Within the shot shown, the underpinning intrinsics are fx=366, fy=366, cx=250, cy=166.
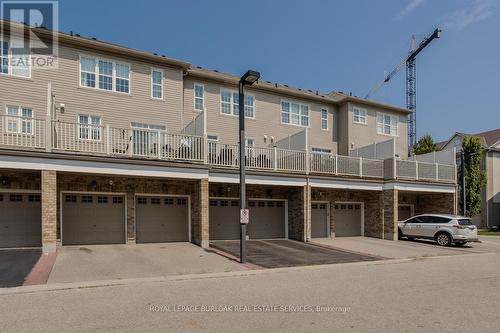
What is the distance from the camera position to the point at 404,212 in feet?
80.9

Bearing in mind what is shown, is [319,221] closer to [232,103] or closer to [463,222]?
[463,222]

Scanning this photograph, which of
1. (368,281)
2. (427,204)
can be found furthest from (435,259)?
(427,204)

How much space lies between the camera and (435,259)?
46.8ft

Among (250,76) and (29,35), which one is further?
(29,35)

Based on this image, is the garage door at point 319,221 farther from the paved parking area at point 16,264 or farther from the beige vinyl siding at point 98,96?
the paved parking area at point 16,264

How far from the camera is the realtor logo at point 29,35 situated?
14.9m

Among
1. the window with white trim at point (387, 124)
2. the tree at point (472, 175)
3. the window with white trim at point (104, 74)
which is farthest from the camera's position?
the tree at point (472, 175)

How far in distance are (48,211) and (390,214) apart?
16527mm

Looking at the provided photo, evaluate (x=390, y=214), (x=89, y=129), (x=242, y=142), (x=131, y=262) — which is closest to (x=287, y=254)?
(x=242, y=142)

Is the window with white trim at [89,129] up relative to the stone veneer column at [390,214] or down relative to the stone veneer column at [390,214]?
up

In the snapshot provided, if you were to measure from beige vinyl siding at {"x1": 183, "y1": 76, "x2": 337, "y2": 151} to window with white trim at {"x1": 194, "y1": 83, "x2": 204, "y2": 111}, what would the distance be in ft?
0.56

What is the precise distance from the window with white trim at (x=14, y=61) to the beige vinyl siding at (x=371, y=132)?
17782 mm

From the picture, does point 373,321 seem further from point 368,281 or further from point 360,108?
point 360,108

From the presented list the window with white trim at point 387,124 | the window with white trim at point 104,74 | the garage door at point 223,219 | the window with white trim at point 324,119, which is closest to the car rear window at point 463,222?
the window with white trim at point 387,124
